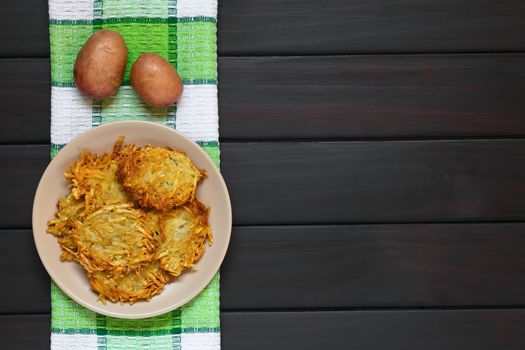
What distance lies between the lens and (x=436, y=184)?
3.50 ft

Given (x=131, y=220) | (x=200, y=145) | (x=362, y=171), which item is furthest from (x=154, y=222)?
(x=362, y=171)

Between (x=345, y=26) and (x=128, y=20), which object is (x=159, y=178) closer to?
(x=128, y=20)

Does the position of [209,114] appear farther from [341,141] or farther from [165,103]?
[341,141]

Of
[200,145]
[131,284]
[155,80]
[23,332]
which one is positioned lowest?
[23,332]

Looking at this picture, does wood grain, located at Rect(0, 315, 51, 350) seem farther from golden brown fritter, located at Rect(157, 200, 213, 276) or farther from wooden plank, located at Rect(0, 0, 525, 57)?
wooden plank, located at Rect(0, 0, 525, 57)

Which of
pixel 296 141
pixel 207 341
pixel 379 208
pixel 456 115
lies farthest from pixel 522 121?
pixel 207 341

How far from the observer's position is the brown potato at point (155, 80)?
0.97 metres

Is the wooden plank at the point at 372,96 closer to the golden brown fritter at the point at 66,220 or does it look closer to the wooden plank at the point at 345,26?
the wooden plank at the point at 345,26

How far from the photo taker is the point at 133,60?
1.03 metres

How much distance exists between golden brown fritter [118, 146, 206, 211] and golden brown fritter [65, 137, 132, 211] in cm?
3

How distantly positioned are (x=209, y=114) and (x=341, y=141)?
224 mm

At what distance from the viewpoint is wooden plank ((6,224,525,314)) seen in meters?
1.06

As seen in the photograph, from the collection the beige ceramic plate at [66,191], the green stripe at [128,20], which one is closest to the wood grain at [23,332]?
the beige ceramic plate at [66,191]

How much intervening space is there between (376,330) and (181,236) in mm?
368
